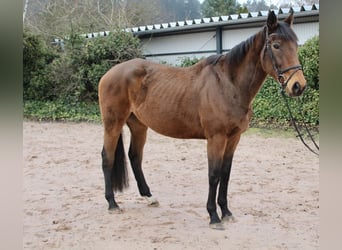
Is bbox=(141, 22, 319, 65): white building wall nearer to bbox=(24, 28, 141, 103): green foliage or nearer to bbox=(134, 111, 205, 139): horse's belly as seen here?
bbox=(24, 28, 141, 103): green foliage

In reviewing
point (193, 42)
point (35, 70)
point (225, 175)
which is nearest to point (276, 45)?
point (225, 175)

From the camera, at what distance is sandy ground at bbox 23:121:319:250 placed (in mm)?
2760

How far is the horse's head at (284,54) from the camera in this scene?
7.91 feet

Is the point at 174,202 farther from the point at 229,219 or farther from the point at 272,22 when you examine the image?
the point at 272,22

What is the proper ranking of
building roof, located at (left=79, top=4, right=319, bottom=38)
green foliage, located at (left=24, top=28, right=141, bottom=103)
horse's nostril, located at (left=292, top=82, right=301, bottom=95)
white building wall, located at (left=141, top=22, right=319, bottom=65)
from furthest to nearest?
green foliage, located at (left=24, top=28, right=141, bottom=103) → white building wall, located at (left=141, top=22, right=319, bottom=65) → building roof, located at (left=79, top=4, right=319, bottom=38) → horse's nostril, located at (left=292, top=82, right=301, bottom=95)

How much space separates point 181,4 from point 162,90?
19.5 metres

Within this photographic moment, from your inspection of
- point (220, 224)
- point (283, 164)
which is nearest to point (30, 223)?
point (220, 224)

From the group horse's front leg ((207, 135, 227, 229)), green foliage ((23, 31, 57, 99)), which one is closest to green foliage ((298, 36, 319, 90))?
horse's front leg ((207, 135, 227, 229))

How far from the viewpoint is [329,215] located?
1.77 feet

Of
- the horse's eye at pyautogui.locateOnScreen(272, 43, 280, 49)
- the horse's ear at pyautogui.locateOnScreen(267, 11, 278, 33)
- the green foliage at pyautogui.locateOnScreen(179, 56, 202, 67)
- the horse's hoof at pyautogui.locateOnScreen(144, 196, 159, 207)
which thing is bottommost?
the horse's hoof at pyautogui.locateOnScreen(144, 196, 159, 207)

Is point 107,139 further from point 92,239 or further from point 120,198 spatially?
point 92,239

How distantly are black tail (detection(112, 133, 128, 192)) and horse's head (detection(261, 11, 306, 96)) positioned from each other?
5.41 ft

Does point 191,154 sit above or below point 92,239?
above

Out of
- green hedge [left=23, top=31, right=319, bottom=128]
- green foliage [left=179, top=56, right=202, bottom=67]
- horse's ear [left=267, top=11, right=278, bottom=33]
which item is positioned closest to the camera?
horse's ear [left=267, top=11, right=278, bottom=33]
